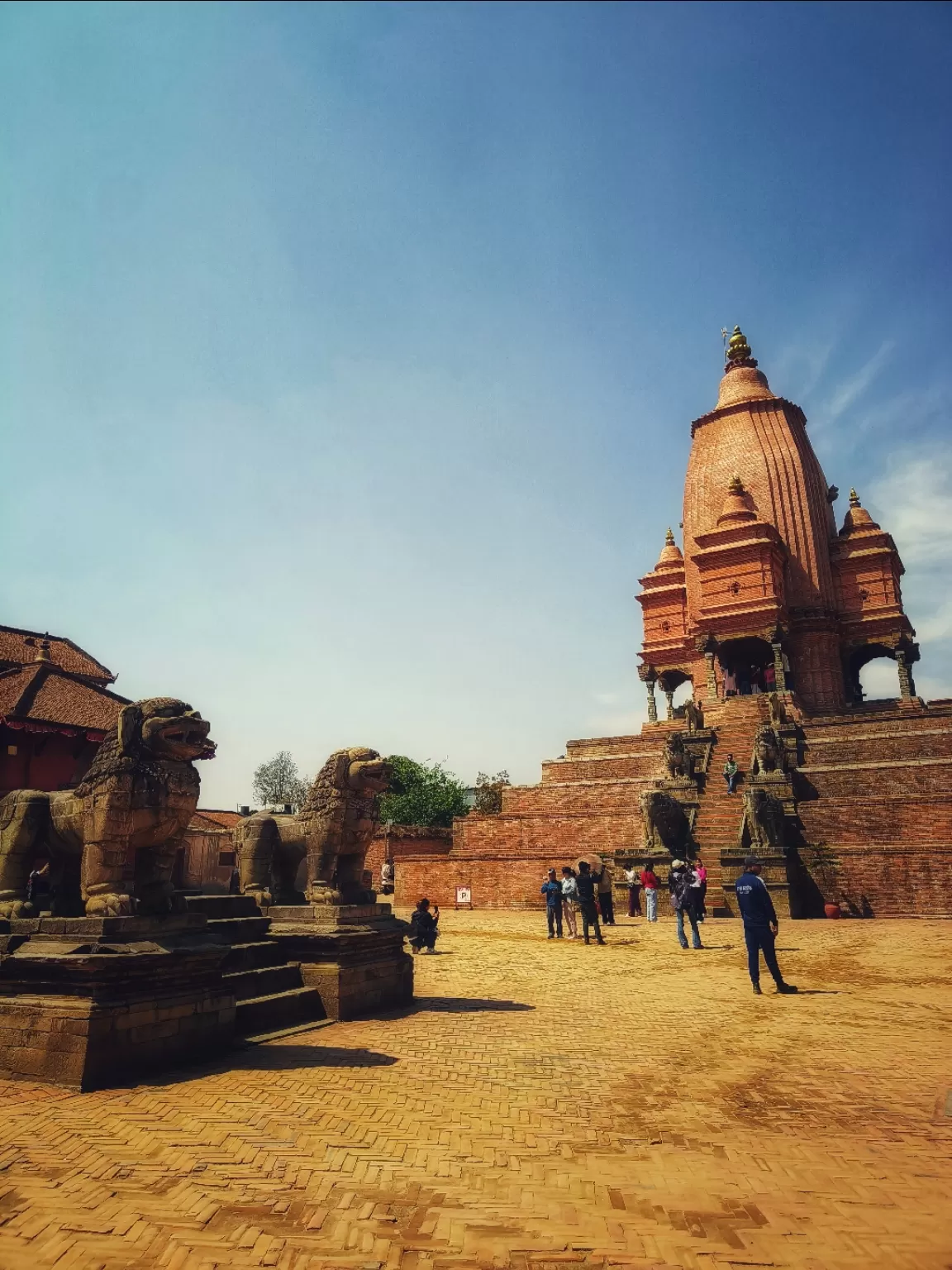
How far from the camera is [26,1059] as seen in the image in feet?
16.5

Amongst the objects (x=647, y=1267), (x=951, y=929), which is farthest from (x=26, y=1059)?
(x=951, y=929)

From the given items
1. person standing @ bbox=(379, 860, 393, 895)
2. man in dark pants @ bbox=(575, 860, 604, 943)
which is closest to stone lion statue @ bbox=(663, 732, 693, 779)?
man in dark pants @ bbox=(575, 860, 604, 943)

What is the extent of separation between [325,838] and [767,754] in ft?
51.4

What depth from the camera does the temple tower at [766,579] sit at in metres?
30.5

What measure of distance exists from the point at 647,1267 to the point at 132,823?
455cm

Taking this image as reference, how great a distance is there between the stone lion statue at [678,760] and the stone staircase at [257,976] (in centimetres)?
1618

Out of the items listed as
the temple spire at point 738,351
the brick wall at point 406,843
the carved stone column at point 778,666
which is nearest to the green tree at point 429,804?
the brick wall at point 406,843

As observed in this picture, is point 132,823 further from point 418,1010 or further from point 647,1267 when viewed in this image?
point 647,1267

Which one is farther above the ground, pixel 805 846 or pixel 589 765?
pixel 589 765

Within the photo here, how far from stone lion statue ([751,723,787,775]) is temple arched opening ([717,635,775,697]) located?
9.55 meters

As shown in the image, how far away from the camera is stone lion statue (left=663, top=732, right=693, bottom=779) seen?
858 inches

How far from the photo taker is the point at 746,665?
110 feet

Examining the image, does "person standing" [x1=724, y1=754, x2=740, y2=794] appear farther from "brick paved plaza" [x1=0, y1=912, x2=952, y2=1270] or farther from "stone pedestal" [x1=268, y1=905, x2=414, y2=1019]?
"stone pedestal" [x1=268, y1=905, x2=414, y2=1019]

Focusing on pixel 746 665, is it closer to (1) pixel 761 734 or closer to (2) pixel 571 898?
(1) pixel 761 734
